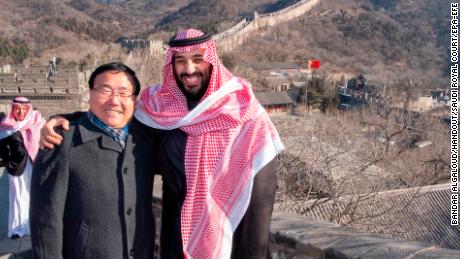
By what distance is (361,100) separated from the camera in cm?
3438

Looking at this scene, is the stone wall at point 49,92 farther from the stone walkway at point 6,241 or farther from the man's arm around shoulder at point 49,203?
the man's arm around shoulder at point 49,203

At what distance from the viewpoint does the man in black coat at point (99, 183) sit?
175cm

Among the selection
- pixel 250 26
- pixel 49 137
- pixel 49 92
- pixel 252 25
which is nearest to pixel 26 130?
pixel 49 137

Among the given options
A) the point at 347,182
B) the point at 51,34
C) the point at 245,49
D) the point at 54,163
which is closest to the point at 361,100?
the point at 245,49

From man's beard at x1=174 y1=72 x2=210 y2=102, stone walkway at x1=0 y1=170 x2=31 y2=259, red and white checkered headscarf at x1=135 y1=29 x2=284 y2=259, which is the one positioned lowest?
stone walkway at x1=0 y1=170 x2=31 y2=259

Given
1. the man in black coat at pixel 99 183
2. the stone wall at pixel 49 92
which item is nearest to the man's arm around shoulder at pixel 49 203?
the man in black coat at pixel 99 183

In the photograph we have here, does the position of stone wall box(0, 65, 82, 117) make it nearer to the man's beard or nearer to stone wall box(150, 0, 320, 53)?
the man's beard

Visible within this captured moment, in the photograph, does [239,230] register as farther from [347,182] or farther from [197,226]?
[347,182]

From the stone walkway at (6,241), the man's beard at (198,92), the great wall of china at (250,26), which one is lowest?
the stone walkway at (6,241)

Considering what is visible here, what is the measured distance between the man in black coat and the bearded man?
88mm

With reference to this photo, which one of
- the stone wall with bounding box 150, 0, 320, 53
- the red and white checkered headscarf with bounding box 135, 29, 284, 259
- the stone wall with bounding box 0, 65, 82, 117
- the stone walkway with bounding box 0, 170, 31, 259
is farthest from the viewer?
the stone wall with bounding box 150, 0, 320, 53

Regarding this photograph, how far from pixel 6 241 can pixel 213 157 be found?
2740 millimetres

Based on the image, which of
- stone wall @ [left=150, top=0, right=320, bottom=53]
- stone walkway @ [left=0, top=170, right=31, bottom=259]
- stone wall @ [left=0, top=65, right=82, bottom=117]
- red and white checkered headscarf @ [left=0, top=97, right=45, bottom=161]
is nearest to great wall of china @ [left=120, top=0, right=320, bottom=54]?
stone wall @ [left=150, top=0, right=320, bottom=53]

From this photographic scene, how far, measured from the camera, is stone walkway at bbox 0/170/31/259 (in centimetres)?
270
